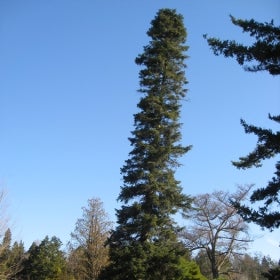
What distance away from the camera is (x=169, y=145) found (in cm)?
2152

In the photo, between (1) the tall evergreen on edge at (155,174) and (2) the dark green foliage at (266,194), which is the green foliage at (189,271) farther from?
(2) the dark green foliage at (266,194)

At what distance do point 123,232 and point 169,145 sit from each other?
544cm

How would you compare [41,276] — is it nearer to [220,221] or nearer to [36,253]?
[36,253]

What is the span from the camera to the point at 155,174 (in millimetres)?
20625

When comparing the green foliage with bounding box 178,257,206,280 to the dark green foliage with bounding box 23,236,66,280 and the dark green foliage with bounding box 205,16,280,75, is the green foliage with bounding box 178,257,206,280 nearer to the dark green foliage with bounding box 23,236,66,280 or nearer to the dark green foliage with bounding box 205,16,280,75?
the dark green foliage with bounding box 205,16,280,75

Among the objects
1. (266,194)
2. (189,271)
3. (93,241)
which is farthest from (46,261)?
(266,194)

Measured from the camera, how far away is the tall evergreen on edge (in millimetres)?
18641

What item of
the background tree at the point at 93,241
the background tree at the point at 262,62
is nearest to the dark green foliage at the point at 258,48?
the background tree at the point at 262,62

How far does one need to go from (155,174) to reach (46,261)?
36.2m

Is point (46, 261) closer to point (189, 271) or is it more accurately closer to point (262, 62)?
point (189, 271)

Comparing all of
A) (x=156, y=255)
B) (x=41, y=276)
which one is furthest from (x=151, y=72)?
(x=41, y=276)

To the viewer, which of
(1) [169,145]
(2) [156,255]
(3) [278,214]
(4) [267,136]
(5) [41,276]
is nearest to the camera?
(3) [278,214]

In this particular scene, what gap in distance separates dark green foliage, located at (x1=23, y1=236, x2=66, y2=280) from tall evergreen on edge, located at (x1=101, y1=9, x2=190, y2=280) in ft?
104

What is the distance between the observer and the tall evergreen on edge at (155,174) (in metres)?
18.6
